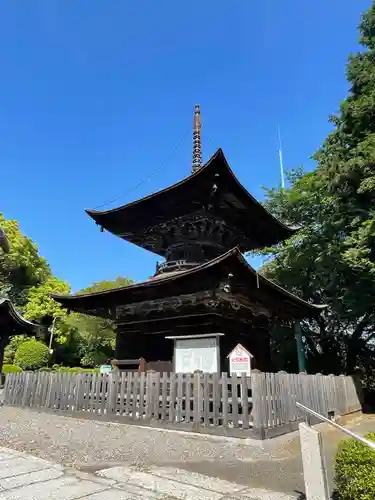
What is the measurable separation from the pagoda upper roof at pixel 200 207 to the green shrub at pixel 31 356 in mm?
20244

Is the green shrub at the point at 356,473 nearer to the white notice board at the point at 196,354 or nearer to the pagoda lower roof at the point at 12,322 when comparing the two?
the white notice board at the point at 196,354

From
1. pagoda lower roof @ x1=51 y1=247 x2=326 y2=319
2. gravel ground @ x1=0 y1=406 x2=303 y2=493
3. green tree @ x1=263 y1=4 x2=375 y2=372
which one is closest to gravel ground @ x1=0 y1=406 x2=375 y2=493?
gravel ground @ x1=0 y1=406 x2=303 y2=493

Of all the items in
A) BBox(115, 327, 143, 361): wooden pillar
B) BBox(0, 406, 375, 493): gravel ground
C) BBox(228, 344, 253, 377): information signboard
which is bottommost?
BBox(0, 406, 375, 493): gravel ground

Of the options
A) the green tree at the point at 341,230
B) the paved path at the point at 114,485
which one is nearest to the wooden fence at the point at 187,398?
the paved path at the point at 114,485

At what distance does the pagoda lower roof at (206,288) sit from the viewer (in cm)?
966

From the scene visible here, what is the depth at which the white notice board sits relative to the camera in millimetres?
9492

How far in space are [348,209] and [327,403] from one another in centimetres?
795

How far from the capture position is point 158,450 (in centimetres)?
641

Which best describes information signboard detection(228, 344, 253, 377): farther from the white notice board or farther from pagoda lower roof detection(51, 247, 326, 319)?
pagoda lower roof detection(51, 247, 326, 319)

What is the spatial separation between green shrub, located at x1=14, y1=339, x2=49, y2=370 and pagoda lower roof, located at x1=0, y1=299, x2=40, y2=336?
1421cm

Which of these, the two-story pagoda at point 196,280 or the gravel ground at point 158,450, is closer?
the gravel ground at point 158,450

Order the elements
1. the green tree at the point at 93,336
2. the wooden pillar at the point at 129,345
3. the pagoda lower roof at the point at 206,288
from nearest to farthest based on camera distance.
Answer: the pagoda lower roof at the point at 206,288, the wooden pillar at the point at 129,345, the green tree at the point at 93,336

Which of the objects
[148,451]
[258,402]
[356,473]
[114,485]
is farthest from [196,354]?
[356,473]

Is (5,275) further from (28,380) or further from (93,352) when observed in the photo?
(28,380)
